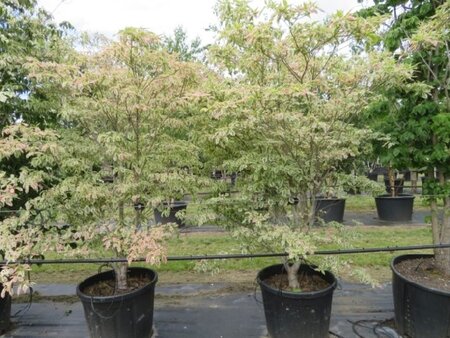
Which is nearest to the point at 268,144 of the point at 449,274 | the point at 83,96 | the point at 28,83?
the point at 83,96

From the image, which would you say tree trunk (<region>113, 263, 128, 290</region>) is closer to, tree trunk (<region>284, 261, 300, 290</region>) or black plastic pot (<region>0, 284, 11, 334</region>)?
black plastic pot (<region>0, 284, 11, 334</region>)

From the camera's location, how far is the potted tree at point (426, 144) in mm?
2174

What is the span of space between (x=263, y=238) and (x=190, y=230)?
3490mm

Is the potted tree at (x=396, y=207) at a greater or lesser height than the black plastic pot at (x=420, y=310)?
greater

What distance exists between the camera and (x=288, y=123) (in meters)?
2.06

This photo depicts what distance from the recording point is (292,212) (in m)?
2.50

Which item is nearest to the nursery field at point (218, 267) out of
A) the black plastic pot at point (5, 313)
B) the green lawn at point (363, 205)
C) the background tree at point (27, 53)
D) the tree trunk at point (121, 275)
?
the tree trunk at point (121, 275)

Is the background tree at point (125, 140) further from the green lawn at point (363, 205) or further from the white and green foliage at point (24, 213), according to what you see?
the green lawn at point (363, 205)

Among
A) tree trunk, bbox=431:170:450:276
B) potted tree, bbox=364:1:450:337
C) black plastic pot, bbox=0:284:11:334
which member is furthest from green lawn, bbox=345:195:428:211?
black plastic pot, bbox=0:284:11:334

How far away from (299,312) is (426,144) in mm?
1547

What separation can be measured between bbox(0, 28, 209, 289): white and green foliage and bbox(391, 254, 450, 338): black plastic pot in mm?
1578

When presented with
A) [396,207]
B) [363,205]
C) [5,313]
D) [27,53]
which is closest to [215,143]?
[27,53]

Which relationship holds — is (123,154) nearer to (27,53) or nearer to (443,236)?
(27,53)

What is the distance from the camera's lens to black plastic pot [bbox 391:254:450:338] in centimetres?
213
